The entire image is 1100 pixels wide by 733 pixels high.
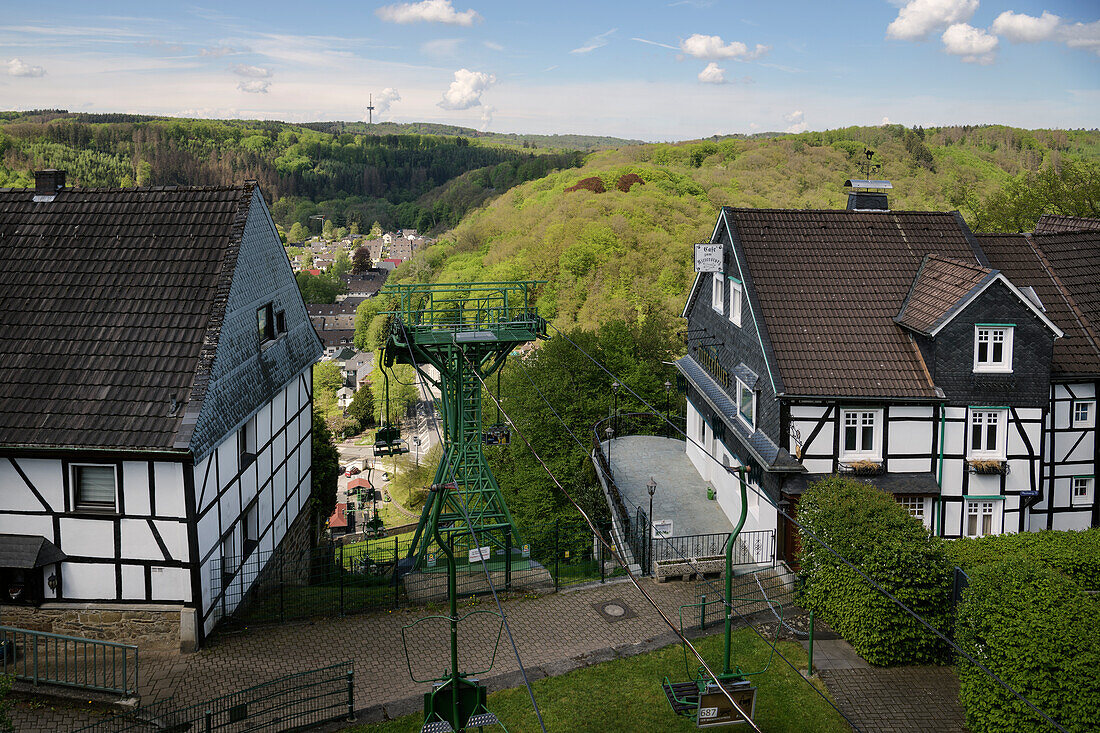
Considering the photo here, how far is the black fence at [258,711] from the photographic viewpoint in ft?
43.8

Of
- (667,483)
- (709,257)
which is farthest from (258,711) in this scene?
(709,257)

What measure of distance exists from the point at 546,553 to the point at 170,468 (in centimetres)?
1123

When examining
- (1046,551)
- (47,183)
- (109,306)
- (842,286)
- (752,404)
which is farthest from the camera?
(842,286)

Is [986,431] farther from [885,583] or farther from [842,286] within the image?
[885,583]

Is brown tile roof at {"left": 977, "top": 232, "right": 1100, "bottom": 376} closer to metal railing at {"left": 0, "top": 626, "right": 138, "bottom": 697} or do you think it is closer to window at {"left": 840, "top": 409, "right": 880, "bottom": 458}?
window at {"left": 840, "top": 409, "right": 880, "bottom": 458}

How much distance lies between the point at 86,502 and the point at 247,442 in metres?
3.23

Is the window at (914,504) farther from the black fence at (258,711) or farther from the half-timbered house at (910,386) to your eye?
the black fence at (258,711)

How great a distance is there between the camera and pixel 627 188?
337ft

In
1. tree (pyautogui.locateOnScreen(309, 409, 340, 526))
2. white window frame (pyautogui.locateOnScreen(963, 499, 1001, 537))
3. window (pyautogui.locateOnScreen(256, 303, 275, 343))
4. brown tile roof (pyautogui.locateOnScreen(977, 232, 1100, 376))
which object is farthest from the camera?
tree (pyautogui.locateOnScreen(309, 409, 340, 526))

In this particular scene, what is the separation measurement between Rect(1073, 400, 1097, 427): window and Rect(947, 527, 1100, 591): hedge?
4.76 m

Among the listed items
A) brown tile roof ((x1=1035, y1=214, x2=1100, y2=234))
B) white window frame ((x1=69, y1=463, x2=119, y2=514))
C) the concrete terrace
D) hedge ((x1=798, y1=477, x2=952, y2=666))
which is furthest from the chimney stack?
brown tile roof ((x1=1035, y1=214, x2=1100, y2=234))

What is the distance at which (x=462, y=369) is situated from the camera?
22.1 m

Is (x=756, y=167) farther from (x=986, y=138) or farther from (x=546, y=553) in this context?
(x=546, y=553)

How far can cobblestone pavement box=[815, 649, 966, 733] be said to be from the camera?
14.1m
